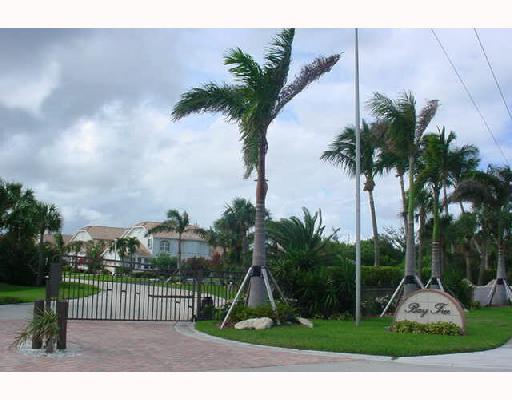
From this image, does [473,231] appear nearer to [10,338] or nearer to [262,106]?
[262,106]

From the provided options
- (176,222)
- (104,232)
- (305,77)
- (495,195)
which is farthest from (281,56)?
(104,232)

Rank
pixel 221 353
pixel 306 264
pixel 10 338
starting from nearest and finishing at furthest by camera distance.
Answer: pixel 221 353
pixel 10 338
pixel 306 264

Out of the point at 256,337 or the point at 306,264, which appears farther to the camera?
the point at 306,264

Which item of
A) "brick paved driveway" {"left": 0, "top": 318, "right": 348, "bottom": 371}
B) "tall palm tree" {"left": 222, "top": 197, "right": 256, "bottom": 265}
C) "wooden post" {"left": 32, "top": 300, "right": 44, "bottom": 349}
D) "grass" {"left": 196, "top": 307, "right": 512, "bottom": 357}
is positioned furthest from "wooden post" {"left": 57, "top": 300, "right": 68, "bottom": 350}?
"tall palm tree" {"left": 222, "top": 197, "right": 256, "bottom": 265}

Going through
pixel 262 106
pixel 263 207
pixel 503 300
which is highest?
pixel 262 106

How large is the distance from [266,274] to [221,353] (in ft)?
19.7

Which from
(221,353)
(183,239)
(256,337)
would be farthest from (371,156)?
(183,239)

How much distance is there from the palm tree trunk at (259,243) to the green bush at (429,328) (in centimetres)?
385

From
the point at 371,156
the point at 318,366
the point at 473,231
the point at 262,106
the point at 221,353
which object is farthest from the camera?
the point at 473,231

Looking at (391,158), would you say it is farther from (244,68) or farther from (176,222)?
(176,222)

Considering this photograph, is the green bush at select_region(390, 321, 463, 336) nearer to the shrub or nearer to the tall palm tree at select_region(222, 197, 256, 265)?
the shrub

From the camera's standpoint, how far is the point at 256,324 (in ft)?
52.8

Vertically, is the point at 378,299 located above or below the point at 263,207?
below

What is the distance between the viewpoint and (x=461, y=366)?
1065 centimetres
